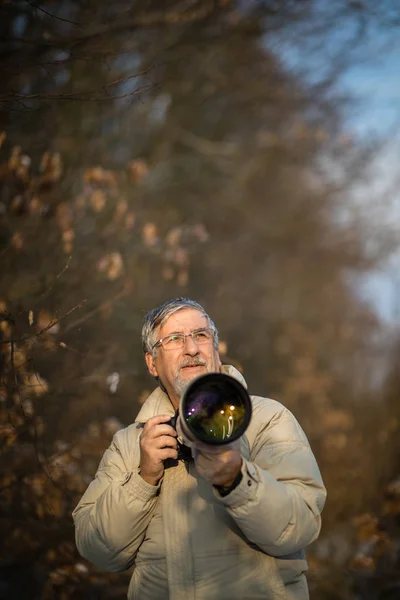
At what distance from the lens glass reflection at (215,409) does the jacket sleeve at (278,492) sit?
130mm

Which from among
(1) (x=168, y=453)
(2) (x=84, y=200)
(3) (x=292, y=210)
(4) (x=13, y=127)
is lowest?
(3) (x=292, y=210)

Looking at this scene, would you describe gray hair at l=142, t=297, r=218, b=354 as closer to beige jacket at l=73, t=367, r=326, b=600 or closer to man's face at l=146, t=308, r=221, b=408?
man's face at l=146, t=308, r=221, b=408

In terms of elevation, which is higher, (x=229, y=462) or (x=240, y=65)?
(x=229, y=462)

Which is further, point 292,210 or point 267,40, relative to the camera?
point 292,210

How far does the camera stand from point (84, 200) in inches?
311

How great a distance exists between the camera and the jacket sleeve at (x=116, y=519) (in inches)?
107

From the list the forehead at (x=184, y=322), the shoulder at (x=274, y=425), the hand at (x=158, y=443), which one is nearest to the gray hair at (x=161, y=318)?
the forehead at (x=184, y=322)

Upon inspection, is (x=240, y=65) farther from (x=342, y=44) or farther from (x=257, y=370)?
(x=257, y=370)

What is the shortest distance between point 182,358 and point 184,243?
372 inches

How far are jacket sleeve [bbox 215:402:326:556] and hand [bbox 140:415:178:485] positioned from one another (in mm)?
255

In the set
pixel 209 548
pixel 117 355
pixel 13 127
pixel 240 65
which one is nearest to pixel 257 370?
pixel 240 65

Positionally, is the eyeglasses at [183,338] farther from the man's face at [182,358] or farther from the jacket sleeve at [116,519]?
the jacket sleeve at [116,519]

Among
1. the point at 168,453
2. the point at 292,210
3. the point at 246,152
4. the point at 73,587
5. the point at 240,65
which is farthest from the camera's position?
the point at 292,210

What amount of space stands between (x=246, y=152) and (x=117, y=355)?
40.4ft
